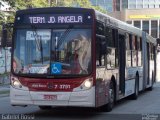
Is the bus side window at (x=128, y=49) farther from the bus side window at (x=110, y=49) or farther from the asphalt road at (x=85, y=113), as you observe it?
the bus side window at (x=110, y=49)

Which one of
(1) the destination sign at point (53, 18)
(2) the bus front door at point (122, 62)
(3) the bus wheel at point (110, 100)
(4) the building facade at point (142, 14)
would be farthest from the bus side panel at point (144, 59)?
(4) the building facade at point (142, 14)

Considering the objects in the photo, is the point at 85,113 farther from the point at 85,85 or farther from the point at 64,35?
the point at 64,35

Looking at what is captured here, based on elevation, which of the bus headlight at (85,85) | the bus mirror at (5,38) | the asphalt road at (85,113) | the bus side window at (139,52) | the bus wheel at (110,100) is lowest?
the asphalt road at (85,113)

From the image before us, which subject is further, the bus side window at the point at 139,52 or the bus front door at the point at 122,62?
the bus side window at the point at 139,52

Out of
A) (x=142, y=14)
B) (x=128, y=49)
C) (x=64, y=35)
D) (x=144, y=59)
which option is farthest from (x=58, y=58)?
(x=142, y=14)

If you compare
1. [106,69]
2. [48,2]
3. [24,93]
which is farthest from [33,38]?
[48,2]

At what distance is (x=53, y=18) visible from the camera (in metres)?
14.0

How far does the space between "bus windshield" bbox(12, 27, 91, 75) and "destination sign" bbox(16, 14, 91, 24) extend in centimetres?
23

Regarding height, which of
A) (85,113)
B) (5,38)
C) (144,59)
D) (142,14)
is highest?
(142,14)

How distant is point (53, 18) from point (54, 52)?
0.97 meters

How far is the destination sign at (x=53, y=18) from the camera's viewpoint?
13.9m

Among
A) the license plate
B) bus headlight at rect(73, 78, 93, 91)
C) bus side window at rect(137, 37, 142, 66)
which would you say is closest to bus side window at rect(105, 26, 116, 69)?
bus headlight at rect(73, 78, 93, 91)

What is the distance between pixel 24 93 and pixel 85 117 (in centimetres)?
190

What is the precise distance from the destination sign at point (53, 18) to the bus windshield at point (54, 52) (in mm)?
231
